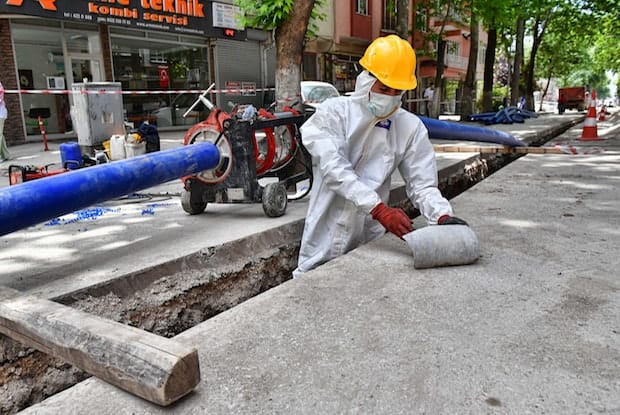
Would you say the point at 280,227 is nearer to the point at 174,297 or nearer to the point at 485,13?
the point at 174,297

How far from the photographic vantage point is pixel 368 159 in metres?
3.27

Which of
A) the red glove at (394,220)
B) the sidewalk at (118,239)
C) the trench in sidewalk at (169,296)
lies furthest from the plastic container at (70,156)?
the red glove at (394,220)

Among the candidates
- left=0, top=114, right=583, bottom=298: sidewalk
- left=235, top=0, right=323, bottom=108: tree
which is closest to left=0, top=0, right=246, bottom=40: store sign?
left=235, top=0, right=323, bottom=108: tree

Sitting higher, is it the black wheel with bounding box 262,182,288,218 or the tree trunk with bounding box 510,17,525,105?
the tree trunk with bounding box 510,17,525,105

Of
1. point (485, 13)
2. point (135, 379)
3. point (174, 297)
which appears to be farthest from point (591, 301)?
point (485, 13)

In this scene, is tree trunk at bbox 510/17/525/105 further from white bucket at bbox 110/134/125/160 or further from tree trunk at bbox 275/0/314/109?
white bucket at bbox 110/134/125/160

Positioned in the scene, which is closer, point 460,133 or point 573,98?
point 460,133

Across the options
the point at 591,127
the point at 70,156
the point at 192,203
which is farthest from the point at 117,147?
the point at 591,127

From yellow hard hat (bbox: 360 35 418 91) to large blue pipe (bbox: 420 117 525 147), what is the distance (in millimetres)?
3874

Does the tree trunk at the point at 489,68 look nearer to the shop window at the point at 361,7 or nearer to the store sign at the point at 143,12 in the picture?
the shop window at the point at 361,7

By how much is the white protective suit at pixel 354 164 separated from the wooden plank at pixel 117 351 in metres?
1.50

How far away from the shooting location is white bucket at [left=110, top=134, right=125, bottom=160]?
22.6ft

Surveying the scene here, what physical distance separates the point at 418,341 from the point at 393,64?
1.60 metres

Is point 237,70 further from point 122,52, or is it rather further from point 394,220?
point 394,220
